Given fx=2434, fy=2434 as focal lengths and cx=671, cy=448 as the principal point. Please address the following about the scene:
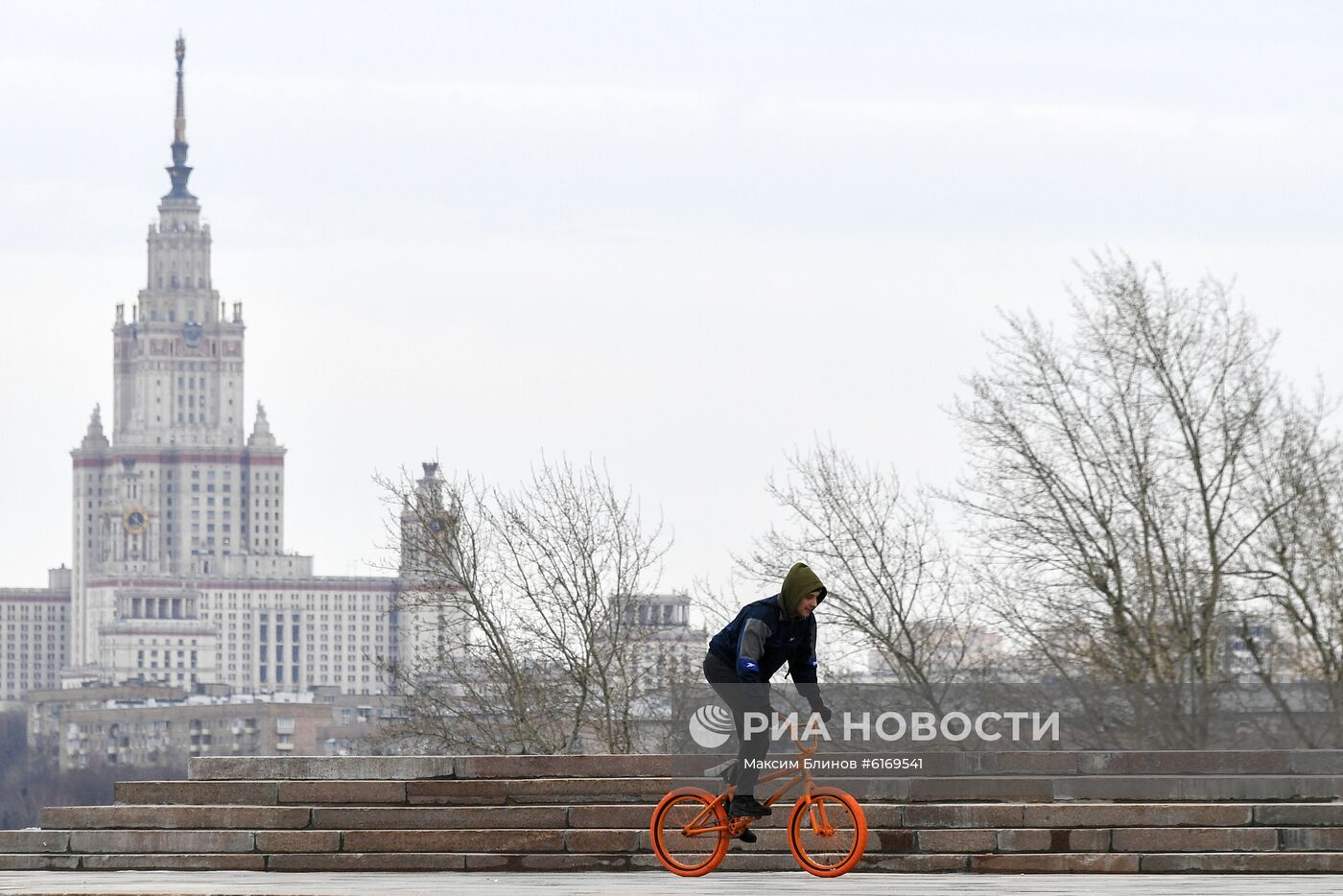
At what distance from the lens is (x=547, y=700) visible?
38875mm

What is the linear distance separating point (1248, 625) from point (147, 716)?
569ft

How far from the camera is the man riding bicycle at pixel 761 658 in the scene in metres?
14.1

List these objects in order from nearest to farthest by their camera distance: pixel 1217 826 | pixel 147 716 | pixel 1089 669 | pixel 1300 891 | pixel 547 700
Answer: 1. pixel 1300 891
2. pixel 1217 826
3. pixel 1089 669
4. pixel 547 700
5. pixel 147 716

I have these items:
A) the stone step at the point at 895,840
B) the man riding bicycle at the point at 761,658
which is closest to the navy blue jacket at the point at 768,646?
the man riding bicycle at the point at 761,658

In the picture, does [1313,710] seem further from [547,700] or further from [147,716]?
[147,716]

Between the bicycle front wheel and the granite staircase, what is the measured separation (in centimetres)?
51

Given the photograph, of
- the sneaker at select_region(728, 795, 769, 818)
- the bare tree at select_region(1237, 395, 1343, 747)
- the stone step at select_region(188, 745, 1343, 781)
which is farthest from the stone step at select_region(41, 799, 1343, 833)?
the bare tree at select_region(1237, 395, 1343, 747)

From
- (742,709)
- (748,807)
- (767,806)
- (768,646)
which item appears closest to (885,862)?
(767,806)

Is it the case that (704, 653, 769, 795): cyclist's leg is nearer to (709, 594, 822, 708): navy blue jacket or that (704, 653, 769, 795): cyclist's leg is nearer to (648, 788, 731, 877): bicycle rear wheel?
(709, 594, 822, 708): navy blue jacket

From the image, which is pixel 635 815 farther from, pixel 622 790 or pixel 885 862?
pixel 885 862

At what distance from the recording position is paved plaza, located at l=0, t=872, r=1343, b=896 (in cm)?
1385

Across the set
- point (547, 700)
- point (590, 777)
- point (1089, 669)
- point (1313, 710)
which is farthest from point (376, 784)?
point (547, 700)
